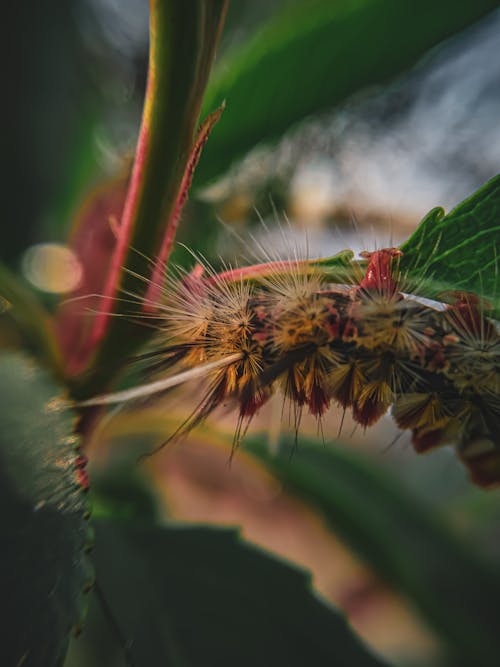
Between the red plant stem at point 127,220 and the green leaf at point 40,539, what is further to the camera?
the red plant stem at point 127,220

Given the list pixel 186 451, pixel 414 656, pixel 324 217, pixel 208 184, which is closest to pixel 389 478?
pixel 414 656

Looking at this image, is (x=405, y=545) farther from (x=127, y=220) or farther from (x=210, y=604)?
(x=127, y=220)

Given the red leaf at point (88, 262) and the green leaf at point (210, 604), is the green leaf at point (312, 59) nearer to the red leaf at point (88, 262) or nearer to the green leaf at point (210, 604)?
the red leaf at point (88, 262)

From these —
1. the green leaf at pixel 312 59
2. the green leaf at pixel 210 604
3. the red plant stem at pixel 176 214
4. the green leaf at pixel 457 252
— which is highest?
the green leaf at pixel 312 59

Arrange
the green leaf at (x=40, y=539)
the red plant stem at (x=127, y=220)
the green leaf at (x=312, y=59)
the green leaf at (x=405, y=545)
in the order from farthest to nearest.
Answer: the green leaf at (x=405, y=545)
the green leaf at (x=312, y=59)
the red plant stem at (x=127, y=220)
the green leaf at (x=40, y=539)

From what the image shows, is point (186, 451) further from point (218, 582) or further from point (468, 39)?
point (468, 39)

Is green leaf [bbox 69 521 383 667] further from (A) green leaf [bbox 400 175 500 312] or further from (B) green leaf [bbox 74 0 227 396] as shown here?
(A) green leaf [bbox 400 175 500 312]

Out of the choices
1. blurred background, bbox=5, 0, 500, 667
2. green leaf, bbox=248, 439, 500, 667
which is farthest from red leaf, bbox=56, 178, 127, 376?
green leaf, bbox=248, 439, 500, 667

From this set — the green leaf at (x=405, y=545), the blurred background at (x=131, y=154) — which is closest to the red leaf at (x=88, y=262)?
the blurred background at (x=131, y=154)

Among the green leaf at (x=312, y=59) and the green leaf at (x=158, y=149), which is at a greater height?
the green leaf at (x=312, y=59)
